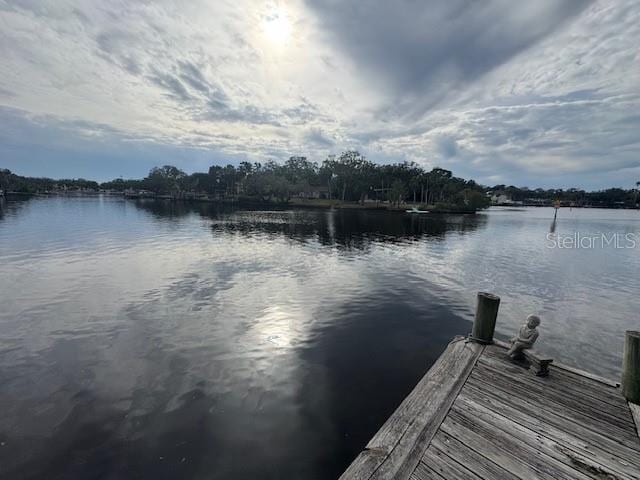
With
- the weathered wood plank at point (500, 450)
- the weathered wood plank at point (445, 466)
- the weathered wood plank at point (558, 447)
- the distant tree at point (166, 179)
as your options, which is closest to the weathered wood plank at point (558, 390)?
the weathered wood plank at point (558, 447)

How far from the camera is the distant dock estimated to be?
12.3 ft

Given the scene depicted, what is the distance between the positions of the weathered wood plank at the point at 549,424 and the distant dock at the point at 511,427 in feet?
0.05

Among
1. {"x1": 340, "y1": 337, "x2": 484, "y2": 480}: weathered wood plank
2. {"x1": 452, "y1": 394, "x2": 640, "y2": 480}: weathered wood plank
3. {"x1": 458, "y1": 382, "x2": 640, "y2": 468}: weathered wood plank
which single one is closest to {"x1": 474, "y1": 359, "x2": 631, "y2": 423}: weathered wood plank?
{"x1": 340, "y1": 337, "x2": 484, "y2": 480}: weathered wood plank

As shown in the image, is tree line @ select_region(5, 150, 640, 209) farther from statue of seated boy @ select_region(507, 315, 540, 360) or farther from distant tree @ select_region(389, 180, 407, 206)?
statue of seated boy @ select_region(507, 315, 540, 360)

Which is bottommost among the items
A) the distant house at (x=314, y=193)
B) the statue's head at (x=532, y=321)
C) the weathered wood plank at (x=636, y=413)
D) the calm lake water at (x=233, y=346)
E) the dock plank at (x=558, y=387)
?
the calm lake water at (x=233, y=346)

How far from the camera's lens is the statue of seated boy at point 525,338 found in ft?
20.2

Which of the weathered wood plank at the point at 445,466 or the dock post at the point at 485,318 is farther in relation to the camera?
the dock post at the point at 485,318

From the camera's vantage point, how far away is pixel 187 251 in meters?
22.3

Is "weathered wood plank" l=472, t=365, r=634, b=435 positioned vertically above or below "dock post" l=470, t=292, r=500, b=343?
below

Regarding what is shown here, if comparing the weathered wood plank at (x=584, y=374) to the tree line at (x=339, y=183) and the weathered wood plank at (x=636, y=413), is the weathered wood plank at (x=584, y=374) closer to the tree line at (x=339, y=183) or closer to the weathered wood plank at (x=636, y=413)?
the weathered wood plank at (x=636, y=413)

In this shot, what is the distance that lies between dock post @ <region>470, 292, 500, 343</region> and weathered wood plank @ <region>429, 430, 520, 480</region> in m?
Result: 3.83

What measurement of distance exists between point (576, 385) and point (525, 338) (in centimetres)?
113

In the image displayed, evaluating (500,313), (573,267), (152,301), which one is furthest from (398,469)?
(573,267)

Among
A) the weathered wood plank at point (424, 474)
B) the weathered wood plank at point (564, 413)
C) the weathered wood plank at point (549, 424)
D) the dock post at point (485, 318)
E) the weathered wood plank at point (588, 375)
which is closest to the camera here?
the weathered wood plank at point (424, 474)
